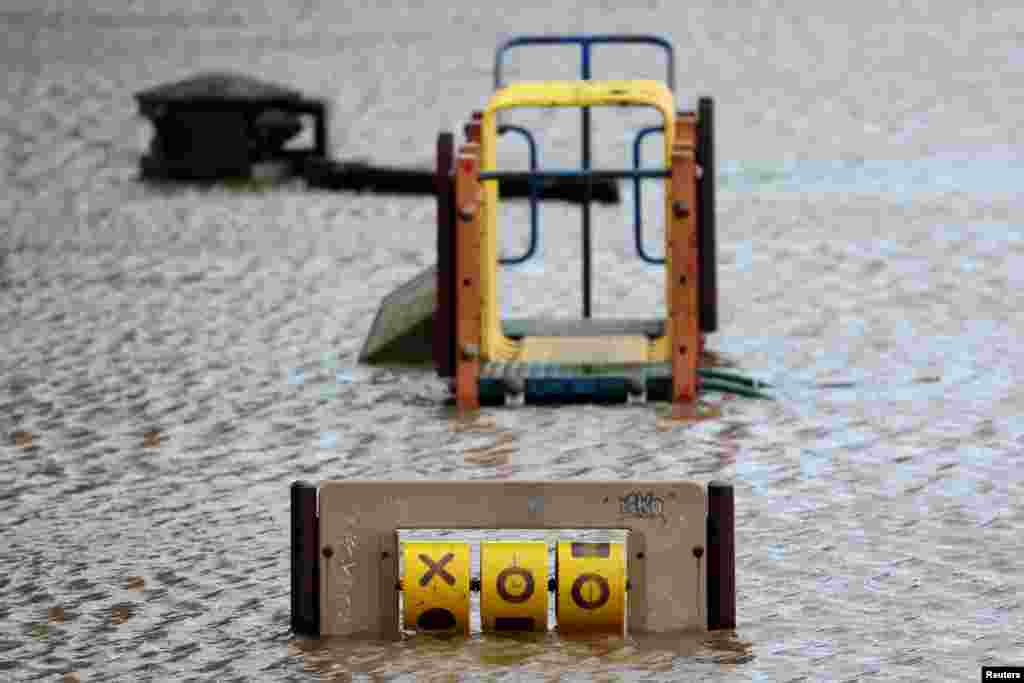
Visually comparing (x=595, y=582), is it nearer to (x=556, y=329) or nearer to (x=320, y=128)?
(x=556, y=329)

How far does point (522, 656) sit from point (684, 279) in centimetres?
482

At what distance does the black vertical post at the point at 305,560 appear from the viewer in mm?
9172

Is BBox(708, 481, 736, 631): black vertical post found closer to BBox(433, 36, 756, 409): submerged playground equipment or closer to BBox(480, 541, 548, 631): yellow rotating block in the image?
BBox(480, 541, 548, 631): yellow rotating block

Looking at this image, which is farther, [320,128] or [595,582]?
[320,128]

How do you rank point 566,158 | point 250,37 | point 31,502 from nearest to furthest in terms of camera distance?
point 31,502
point 566,158
point 250,37

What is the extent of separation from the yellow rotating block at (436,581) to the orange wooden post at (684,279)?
14.4 ft

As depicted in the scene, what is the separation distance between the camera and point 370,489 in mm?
9195

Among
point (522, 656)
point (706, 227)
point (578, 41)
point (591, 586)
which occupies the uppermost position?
point (578, 41)

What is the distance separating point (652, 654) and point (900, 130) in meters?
17.8

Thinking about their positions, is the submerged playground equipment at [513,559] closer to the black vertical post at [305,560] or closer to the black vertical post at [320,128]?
the black vertical post at [305,560]

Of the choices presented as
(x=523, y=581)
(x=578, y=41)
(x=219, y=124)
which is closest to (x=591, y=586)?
(x=523, y=581)

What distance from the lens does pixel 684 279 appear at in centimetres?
1353

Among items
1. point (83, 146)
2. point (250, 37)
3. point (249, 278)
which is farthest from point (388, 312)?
point (250, 37)

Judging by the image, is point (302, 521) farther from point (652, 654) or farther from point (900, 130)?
point (900, 130)
